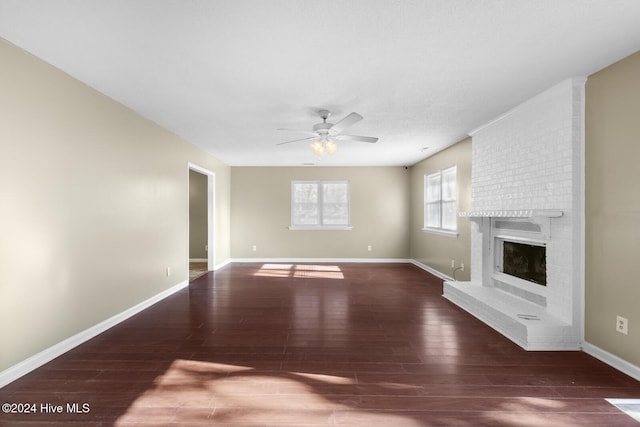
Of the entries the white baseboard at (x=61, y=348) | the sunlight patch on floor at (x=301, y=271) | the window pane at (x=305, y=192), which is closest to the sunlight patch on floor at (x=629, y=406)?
the white baseboard at (x=61, y=348)

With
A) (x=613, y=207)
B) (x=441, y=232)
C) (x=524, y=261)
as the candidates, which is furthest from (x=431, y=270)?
(x=613, y=207)

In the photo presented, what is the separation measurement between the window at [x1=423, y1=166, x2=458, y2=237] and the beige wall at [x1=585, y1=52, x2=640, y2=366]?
2732 mm

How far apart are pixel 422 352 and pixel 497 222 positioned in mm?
2253

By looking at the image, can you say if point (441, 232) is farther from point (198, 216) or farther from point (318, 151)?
point (198, 216)

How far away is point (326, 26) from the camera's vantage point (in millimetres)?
2088

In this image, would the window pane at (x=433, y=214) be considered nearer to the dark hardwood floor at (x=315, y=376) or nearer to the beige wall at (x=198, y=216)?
the dark hardwood floor at (x=315, y=376)

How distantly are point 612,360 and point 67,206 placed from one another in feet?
15.5

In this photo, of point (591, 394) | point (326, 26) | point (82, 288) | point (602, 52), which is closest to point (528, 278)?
point (591, 394)

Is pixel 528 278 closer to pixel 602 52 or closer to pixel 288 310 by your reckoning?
pixel 602 52

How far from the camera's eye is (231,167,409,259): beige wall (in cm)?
802

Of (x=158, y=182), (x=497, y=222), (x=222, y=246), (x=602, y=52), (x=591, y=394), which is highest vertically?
(x=602, y=52)

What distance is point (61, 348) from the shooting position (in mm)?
2758

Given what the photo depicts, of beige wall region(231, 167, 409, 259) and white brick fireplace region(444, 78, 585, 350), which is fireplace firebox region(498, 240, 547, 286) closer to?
white brick fireplace region(444, 78, 585, 350)

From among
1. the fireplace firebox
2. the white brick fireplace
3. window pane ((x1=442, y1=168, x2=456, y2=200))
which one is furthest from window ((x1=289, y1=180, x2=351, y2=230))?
the fireplace firebox
